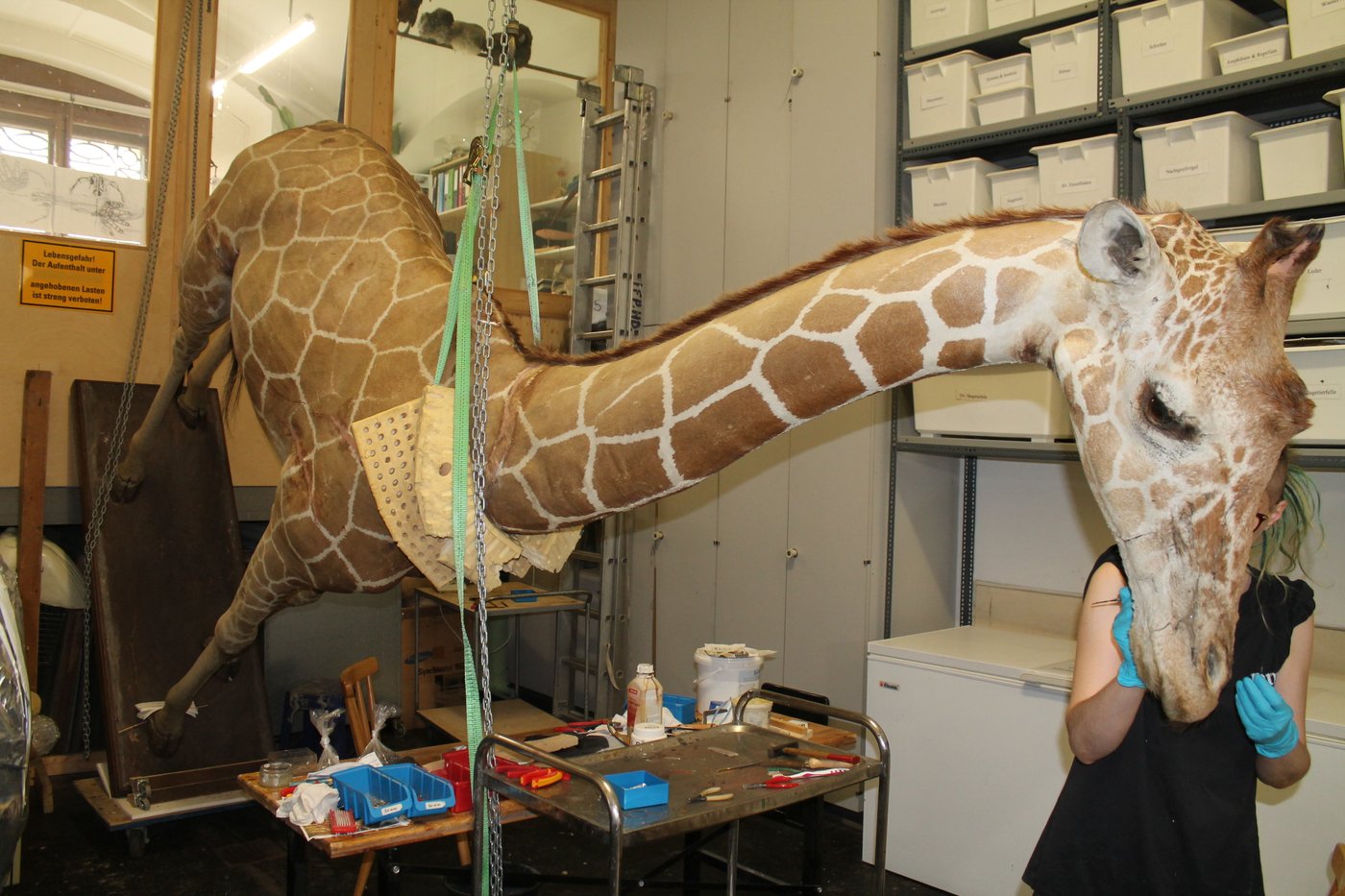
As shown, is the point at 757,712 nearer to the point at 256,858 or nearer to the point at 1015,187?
the point at 256,858

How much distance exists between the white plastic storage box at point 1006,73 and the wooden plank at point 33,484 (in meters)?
3.69

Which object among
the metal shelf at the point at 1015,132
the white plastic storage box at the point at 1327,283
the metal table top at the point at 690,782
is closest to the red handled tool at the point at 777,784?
the metal table top at the point at 690,782

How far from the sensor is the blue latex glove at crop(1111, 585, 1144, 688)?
162cm

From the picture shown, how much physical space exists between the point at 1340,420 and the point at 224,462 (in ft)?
12.5

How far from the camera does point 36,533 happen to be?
3.76 metres

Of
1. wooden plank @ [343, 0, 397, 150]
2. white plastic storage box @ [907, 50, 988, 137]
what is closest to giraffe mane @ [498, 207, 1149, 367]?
white plastic storage box @ [907, 50, 988, 137]

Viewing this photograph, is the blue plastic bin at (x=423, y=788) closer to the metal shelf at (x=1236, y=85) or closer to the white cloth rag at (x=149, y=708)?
the white cloth rag at (x=149, y=708)

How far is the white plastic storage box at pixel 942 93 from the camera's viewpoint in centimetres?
369

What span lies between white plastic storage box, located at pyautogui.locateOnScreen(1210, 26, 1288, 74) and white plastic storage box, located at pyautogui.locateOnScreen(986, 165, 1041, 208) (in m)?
0.66

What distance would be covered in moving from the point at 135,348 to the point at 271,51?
→ 1547mm

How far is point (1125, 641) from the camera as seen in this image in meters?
1.67

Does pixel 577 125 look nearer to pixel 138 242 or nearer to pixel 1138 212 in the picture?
pixel 138 242

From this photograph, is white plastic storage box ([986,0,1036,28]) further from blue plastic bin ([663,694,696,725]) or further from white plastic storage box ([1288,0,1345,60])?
blue plastic bin ([663,694,696,725])

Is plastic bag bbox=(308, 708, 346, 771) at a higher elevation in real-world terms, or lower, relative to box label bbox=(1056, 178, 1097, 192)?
lower
